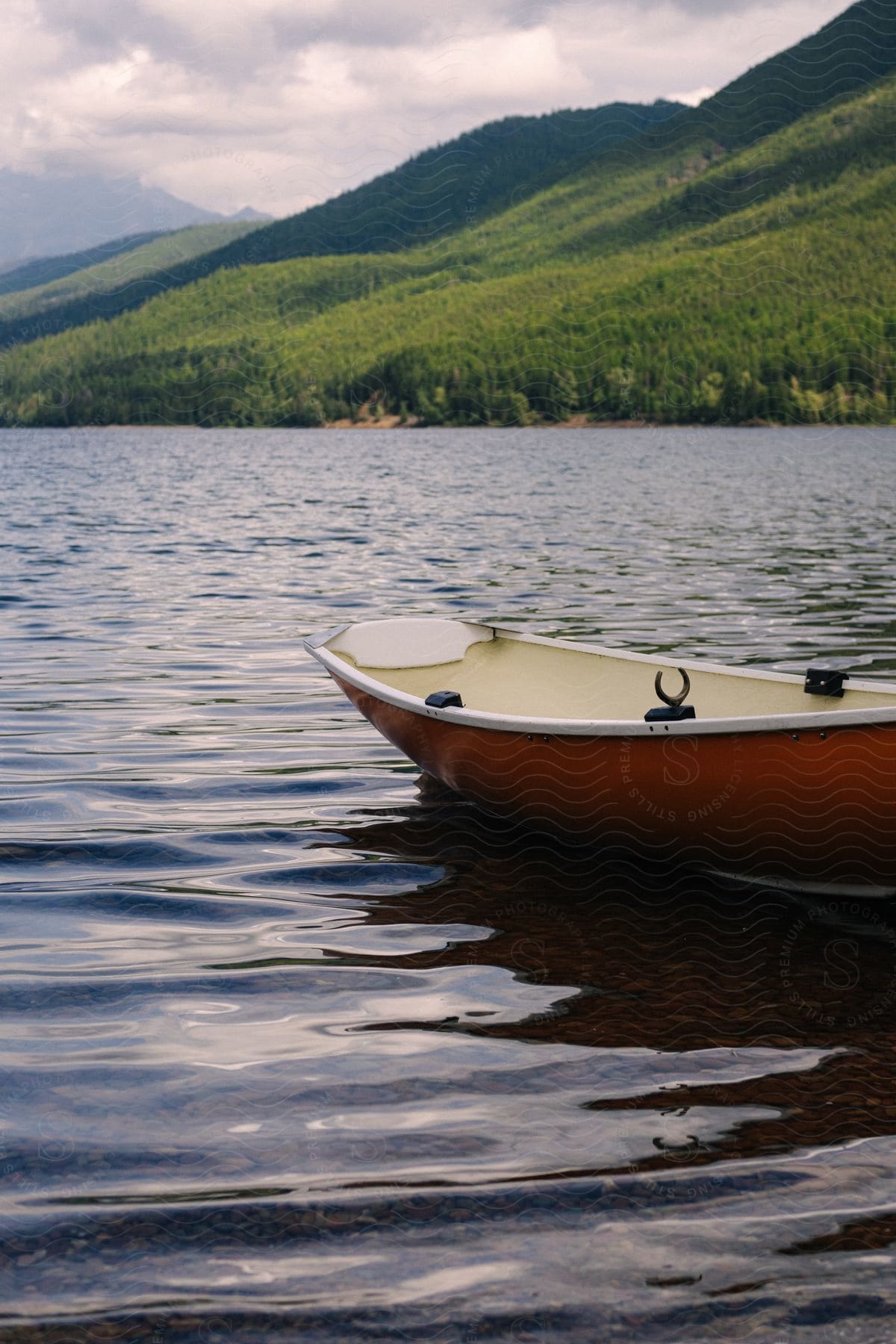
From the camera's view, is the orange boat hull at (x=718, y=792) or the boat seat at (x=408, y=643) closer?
the orange boat hull at (x=718, y=792)

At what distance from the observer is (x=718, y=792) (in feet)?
22.7

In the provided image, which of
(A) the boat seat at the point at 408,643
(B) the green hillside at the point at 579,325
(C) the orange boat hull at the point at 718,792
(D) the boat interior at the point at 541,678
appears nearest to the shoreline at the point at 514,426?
(B) the green hillside at the point at 579,325

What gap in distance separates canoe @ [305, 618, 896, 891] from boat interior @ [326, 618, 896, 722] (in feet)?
0.05

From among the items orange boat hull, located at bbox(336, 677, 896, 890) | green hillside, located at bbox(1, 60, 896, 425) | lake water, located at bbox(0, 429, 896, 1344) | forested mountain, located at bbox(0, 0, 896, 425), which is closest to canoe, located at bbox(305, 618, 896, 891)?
orange boat hull, located at bbox(336, 677, 896, 890)

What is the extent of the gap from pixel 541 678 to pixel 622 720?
82.0 inches

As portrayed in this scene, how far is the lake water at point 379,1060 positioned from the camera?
3.94m

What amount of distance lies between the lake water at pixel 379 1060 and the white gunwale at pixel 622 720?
895 millimetres

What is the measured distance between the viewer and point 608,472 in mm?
57750

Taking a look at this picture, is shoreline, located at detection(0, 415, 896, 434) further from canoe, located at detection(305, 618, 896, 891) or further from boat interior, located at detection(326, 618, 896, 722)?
canoe, located at detection(305, 618, 896, 891)

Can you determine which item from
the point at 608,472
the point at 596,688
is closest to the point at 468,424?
the point at 608,472

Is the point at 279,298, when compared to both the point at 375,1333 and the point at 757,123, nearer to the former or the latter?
the point at 757,123

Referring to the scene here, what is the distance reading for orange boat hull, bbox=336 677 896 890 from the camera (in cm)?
639

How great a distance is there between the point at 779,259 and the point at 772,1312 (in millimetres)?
140146

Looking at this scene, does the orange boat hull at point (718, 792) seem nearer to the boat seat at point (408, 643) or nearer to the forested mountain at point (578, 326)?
the boat seat at point (408, 643)
